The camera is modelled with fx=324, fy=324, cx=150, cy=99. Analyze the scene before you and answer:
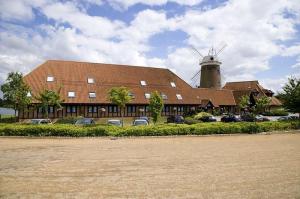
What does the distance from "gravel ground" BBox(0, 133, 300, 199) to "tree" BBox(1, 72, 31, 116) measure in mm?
16032

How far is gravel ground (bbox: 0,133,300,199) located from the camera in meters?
10.1

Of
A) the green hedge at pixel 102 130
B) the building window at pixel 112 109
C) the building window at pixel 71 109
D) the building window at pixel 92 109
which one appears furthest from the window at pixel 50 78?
the green hedge at pixel 102 130

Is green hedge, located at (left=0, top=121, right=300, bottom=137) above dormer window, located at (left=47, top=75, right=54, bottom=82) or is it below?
below

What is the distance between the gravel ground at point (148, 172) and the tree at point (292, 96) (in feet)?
67.1

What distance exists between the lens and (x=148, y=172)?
12.8m

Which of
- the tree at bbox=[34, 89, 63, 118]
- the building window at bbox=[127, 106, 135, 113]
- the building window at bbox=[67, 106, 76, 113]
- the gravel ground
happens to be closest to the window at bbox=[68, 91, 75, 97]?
the building window at bbox=[67, 106, 76, 113]

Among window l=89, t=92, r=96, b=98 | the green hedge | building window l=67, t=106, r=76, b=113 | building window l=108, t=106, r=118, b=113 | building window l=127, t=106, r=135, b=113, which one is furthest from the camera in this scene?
building window l=127, t=106, r=135, b=113

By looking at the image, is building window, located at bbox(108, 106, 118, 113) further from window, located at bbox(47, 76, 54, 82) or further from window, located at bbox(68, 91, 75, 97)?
window, located at bbox(47, 76, 54, 82)

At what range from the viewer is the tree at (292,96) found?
3756 cm

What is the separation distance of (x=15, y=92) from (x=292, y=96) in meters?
31.1

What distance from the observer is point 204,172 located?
504 inches

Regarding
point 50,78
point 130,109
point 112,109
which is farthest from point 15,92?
point 130,109

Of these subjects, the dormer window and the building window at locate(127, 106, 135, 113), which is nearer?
the dormer window

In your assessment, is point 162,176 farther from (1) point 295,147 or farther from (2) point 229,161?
(1) point 295,147
